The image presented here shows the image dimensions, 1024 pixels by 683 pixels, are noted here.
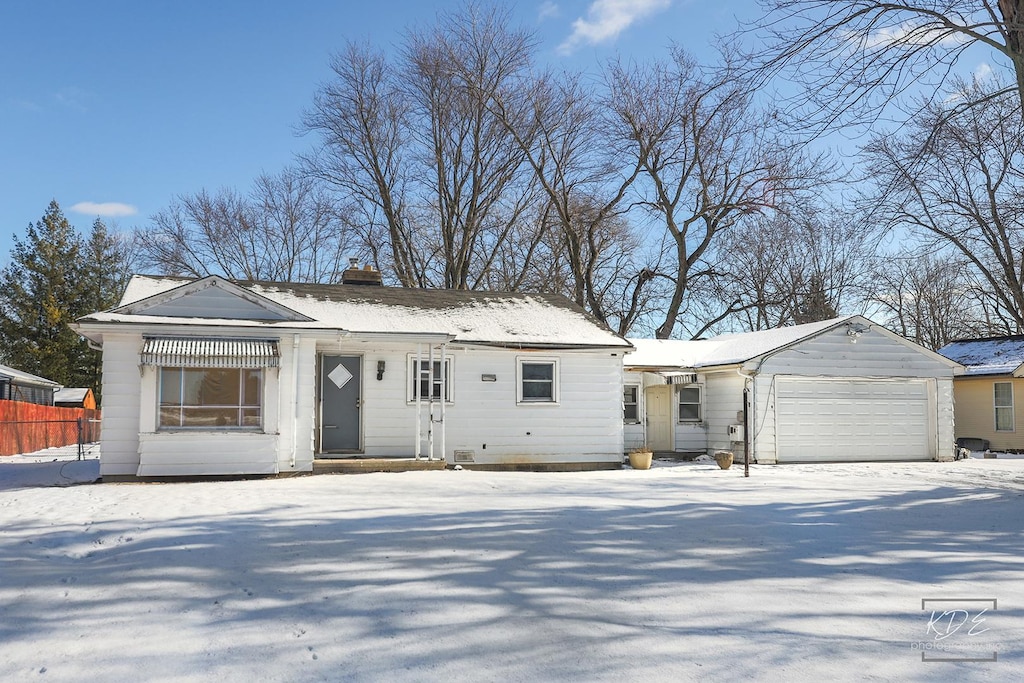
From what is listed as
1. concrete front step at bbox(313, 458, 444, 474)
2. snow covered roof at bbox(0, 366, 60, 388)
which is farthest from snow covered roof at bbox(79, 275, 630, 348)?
snow covered roof at bbox(0, 366, 60, 388)

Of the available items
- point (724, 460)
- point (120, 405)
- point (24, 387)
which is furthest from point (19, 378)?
point (724, 460)

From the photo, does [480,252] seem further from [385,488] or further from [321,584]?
[321,584]

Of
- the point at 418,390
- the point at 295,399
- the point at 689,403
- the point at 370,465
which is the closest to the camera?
the point at 295,399

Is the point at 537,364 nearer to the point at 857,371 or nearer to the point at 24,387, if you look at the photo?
the point at 857,371

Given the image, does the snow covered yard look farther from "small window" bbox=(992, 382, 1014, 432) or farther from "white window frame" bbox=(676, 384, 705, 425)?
"small window" bbox=(992, 382, 1014, 432)

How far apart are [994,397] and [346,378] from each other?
20.9 metres

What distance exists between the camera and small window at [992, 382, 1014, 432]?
25812 millimetres

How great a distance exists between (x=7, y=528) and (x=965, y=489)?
13.5 m

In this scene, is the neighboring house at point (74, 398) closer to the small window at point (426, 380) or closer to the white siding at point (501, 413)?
the white siding at point (501, 413)

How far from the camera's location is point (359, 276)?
20.5m

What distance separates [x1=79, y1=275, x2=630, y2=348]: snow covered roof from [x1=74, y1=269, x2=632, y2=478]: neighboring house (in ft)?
0.16

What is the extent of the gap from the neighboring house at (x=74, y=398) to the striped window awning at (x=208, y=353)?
95.6ft

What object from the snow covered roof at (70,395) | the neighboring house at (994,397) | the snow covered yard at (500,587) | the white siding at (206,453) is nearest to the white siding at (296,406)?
the white siding at (206,453)

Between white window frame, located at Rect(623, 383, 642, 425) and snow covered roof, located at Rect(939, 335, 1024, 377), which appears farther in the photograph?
A: snow covered roof, located at Rect(939, 335, 1024, 377)
